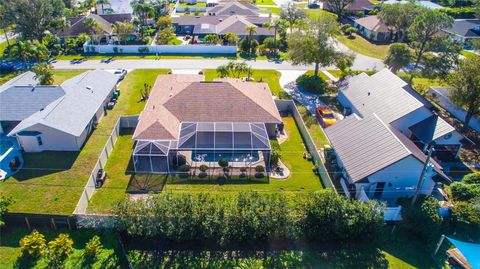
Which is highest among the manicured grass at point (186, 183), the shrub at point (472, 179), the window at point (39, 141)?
the window at point (39, 141)

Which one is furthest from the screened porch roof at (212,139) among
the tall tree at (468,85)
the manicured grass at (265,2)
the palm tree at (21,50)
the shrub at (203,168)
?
the manicured grass at (265,2)

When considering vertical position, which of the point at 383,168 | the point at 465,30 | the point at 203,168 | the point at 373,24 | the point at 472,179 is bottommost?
the point at 203,168

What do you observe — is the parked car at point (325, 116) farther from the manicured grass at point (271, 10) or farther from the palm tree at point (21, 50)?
the manicured grass at point (271, 10)

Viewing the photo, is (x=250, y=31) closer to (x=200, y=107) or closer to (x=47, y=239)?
(x=200, y=107)

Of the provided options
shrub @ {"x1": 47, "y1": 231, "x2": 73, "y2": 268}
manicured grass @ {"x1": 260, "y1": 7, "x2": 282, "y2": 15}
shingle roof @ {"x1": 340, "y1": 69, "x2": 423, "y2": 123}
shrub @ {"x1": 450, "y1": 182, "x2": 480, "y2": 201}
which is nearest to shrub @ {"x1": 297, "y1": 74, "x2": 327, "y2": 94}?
shingle roof @ {"x1": 340, "y1": 69, "x2": 423, "y2": 123}

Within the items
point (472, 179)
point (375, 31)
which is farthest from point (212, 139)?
point (375, 31)

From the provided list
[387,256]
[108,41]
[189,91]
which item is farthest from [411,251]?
[108,41]

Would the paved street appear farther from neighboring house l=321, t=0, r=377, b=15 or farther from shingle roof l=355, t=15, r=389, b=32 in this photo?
neighboring house l=321, t=0, r=377, b=15
